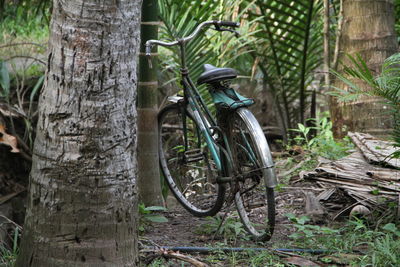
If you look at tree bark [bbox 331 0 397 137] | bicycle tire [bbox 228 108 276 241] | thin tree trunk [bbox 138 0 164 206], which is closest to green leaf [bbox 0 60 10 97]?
thin tree trunk [bbox 138 0 164 206]

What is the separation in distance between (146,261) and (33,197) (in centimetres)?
86

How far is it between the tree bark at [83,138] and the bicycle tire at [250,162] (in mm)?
994

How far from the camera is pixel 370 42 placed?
5387 mm

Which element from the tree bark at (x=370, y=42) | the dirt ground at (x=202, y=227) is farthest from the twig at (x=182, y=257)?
the tree bark at (x=370, y=42)

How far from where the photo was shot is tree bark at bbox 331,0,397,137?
5.34 m

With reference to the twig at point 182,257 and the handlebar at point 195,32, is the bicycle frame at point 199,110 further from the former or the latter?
the twig at point 182,257

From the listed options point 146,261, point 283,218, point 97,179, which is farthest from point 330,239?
point 97,179

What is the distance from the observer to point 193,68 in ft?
16.9

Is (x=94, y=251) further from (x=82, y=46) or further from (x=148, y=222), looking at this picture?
(x=148, y=222)

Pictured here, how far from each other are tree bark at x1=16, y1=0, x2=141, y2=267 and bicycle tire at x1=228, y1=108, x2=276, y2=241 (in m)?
0.99

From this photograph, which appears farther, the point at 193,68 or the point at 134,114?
the point at 193,68

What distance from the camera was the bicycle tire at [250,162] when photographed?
3.27 m

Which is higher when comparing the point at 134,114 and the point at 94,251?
the point at 134,114

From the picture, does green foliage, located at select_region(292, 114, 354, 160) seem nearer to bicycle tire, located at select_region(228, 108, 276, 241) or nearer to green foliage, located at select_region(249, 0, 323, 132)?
green foliage, located at select_region(249, 0, 323, 132)
